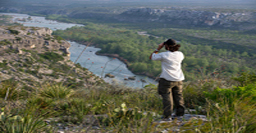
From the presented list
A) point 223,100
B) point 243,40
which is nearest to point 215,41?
point 243,40

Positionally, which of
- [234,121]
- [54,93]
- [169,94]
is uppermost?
[169,94]

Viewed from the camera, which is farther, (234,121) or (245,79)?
(245,79)

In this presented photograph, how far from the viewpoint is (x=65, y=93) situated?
4.88 m

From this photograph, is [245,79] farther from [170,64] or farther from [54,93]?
[54,93]

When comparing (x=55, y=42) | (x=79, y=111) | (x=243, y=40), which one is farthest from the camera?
(x=243, y=40)

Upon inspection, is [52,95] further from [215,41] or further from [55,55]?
[215,41]

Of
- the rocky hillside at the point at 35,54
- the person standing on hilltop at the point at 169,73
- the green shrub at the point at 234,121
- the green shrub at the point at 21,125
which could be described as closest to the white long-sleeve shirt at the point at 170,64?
the person standing on hilltop at the point at 169,73

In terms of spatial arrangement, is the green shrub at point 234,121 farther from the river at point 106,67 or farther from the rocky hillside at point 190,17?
the rocky hillside at point 190,17

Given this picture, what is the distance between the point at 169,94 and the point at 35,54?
52.6 metres

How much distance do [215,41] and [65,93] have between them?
105 m

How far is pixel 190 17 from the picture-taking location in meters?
144

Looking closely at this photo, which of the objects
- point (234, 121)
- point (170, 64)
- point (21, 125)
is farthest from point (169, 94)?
point (21, 125)

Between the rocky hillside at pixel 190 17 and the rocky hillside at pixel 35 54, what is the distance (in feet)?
325

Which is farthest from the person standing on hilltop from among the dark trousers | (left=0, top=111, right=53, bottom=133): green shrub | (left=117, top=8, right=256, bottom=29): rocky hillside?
(left=117, top=8, right=256, bottom=29): rocky hillside
